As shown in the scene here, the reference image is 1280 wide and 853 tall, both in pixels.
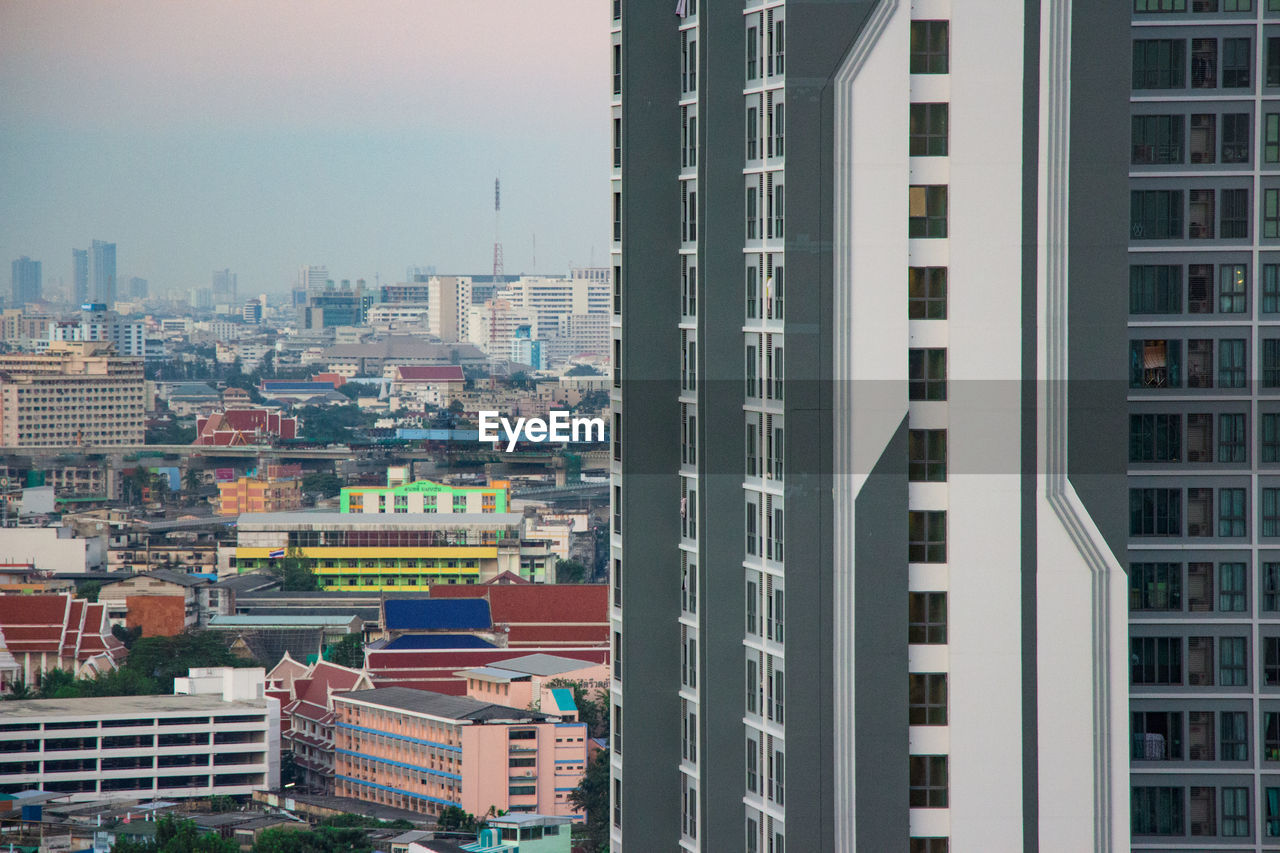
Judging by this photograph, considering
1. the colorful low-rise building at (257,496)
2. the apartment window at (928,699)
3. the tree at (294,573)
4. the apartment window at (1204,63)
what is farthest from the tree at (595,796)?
the colorful low-rise building at (257,496)

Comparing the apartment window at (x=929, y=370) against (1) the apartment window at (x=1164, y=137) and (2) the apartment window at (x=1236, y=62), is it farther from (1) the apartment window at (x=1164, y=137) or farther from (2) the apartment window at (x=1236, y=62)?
(2) the apartment window at (x=1236, y=62)

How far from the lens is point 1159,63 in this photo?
7.44 feet

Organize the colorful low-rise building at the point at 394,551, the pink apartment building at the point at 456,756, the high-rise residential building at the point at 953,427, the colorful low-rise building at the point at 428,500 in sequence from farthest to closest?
1. the colorful low-rise building at the point at 428,500
2. the colorful low-rise building at the point at 394,551
3. the pink apartment building at the point at 456,756
4. the high-rise residential building at the point at 953,427

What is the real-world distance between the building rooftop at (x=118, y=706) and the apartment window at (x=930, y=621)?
5.49m

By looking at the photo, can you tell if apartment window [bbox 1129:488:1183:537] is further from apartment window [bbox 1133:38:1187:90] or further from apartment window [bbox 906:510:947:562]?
apartment window [bbox 1133:38:1187:90]

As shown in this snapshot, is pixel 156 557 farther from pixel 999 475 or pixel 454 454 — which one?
pixel 999 475

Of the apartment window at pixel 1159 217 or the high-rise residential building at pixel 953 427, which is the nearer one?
the high-rise residential building at pixel 953 427

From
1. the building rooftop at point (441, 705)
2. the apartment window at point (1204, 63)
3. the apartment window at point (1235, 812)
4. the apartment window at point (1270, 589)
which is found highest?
the apartment window at point (1204, 63)

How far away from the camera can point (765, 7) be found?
1974 millimetres

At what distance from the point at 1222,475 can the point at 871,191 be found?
34.4 inches

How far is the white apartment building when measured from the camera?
6.39 meters

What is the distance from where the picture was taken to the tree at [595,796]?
603 centimetres

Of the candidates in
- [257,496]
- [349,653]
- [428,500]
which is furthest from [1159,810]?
[257,496]

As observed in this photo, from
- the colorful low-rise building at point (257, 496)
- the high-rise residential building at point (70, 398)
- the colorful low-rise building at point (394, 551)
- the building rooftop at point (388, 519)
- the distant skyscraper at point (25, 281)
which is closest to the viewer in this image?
→ the colorful low-rise building at point (394, 551)
